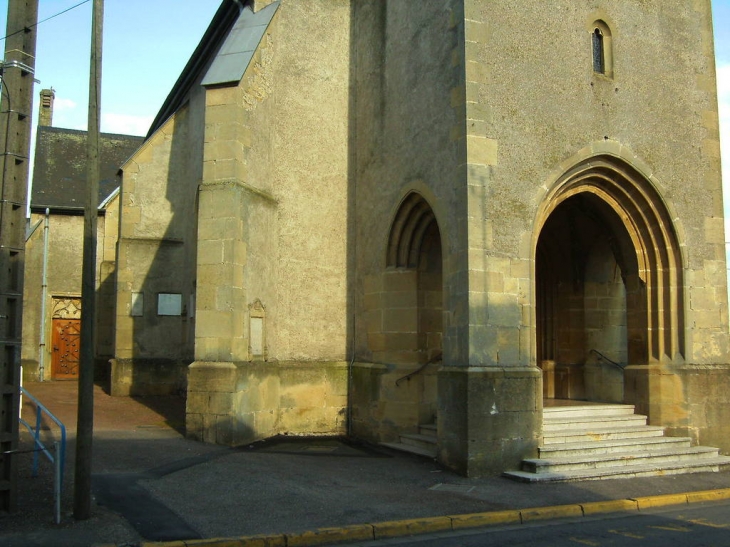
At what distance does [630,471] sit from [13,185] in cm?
860

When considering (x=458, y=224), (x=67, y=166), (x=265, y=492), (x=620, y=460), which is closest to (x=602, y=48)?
(x=458, y=224)

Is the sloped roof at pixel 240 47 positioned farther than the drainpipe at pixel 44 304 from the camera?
No

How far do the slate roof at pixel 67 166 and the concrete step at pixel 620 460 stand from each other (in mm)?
18913

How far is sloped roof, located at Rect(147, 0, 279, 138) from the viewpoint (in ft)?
42.4

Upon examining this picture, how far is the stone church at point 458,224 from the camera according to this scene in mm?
10695

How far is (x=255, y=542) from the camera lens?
22.0ft

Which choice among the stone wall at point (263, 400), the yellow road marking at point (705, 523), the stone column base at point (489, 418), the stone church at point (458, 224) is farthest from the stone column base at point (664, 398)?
the stone wall at point (263, 400)

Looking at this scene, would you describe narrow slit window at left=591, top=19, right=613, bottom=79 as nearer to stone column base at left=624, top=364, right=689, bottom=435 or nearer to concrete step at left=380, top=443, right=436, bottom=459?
stone column base at left=624, top=364, right=689, bottom=435

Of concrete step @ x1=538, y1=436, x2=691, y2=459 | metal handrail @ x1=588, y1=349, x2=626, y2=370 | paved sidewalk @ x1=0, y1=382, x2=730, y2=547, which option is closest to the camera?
paved sidewalk @ x1=0, y1=382, x2=730, y2=547

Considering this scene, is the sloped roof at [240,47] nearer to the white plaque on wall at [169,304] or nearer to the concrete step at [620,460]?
the white plaque on wall at [169,304]

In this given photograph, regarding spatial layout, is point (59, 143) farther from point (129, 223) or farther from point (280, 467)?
point (280, 467)

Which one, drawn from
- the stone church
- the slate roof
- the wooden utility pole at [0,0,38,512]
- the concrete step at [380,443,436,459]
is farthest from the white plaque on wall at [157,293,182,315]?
the wooden utility pole at [0,0,38,512]

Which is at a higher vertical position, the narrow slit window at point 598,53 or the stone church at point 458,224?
the narrow slit window at point 598,53

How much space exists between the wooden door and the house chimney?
1034 centimetres
